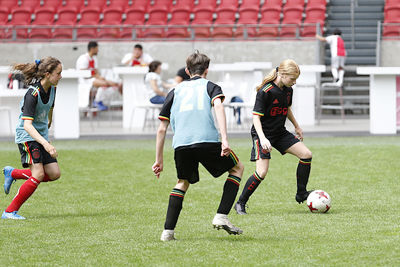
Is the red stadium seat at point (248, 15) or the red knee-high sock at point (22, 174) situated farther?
the red stadium seat at point (248, 15)

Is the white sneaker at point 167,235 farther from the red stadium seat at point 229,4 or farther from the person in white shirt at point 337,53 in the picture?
the red stadium seat at point 229,4

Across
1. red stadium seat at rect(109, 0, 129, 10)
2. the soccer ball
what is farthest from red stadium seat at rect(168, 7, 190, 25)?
the soccer ball

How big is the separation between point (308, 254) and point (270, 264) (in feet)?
1.24

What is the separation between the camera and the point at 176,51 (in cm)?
2100

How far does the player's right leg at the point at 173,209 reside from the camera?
5.53m

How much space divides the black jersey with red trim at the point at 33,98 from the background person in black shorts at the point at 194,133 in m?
1.64

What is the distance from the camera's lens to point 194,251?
5.27 m

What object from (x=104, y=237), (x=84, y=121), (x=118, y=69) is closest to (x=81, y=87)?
(x=118, y=69)

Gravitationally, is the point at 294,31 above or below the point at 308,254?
above

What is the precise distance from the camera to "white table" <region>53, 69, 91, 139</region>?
14.2 metres

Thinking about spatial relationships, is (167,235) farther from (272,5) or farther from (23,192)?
(272,5)

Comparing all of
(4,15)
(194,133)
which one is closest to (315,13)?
(4,15)

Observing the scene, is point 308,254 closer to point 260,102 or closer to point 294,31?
point 260,102

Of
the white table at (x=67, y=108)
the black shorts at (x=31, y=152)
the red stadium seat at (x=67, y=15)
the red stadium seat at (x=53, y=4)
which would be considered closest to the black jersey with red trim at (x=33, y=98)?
the black shorts at (x=31, y=152)
